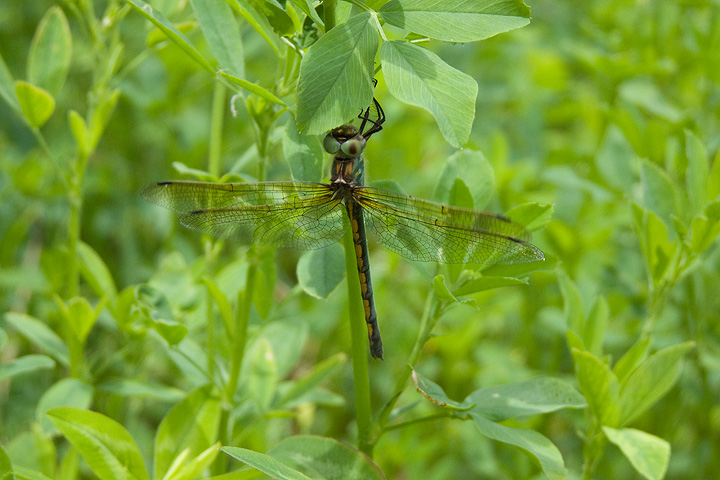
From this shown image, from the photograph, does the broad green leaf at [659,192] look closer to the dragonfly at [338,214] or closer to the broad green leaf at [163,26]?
the dragonfly at [338,214]

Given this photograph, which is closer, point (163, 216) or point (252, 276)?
point (252, 276)

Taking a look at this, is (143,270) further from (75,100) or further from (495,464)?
(495,464)

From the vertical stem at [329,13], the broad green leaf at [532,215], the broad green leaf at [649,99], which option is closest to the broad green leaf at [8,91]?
the vertical stem at [329,13]

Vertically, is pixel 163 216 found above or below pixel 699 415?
above

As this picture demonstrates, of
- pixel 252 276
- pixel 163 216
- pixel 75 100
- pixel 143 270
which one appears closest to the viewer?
pixel 252 276

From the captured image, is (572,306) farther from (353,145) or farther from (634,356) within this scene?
(353,145)

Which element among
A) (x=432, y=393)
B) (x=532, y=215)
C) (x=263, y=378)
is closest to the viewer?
(x=432, y=393)

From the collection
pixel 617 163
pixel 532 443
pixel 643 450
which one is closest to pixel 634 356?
pixel 643 450

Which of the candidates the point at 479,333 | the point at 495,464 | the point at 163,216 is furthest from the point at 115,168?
the point at 495,464
